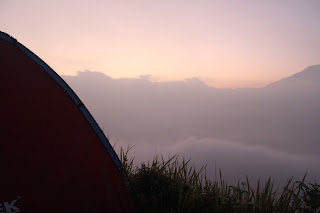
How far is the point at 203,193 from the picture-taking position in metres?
3.94

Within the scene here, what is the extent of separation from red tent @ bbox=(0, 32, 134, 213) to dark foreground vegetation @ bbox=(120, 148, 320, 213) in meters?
0.50

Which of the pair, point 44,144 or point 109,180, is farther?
point 109,180

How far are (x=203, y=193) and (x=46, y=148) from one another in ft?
9.65

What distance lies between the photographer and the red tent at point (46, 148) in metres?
2.32

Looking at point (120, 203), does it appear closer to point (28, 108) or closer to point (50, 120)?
point (50, 120)

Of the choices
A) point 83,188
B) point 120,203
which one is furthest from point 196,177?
point 83,188

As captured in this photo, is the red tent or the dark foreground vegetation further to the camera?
the dark foreground vegetation

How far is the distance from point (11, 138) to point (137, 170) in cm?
353

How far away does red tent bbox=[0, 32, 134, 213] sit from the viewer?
7.63 feet

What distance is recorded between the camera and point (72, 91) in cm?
288

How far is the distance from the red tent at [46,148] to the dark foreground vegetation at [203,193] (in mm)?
498

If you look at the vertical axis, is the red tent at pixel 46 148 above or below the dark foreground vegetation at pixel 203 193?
above

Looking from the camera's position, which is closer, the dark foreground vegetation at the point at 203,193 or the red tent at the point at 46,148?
the red tent at the point at 46,148

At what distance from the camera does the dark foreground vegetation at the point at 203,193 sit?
12.2 ft
